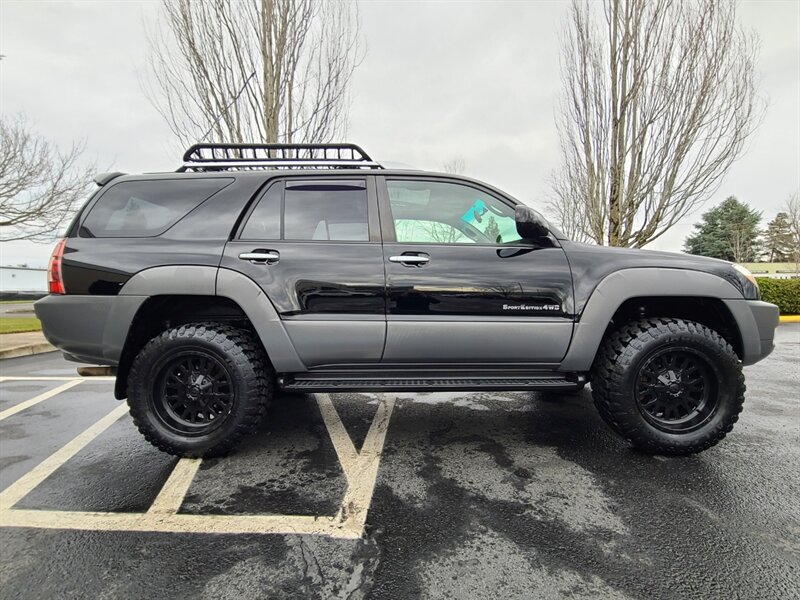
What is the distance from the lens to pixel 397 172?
2.81 meters

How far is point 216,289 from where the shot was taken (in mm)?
2512

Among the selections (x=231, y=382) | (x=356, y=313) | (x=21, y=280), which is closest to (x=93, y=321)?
(x=231, y=382)

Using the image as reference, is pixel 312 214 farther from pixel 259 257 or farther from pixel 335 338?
pixel 335 338

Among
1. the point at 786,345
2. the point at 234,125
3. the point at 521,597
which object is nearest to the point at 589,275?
the point at 521,597

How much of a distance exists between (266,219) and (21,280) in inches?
1299

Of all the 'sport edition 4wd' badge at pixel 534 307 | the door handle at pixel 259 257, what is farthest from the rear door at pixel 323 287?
the 'sport edition 4wd' badge at pixel 534 307

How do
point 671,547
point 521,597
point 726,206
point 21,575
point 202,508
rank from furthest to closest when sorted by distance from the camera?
point 726,206 → point 202,508 → point 671,547 → point 21,575 → point 521,597

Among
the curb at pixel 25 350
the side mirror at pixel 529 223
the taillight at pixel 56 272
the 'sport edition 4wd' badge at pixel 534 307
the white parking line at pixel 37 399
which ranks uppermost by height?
the side mirror at pixel 529 223

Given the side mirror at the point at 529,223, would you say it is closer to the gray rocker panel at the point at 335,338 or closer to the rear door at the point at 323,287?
the rear door at the point at 323,287

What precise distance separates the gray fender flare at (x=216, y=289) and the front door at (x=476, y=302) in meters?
0.74

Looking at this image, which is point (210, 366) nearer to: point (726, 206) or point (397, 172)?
point (397, 172)

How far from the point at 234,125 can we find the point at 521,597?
8.53 metres

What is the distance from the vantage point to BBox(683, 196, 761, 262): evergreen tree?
4356 centimetres

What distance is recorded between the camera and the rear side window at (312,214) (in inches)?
105
